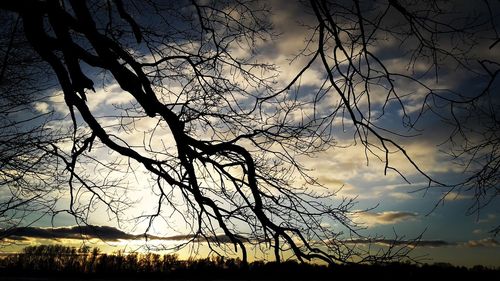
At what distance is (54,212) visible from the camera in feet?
18.3

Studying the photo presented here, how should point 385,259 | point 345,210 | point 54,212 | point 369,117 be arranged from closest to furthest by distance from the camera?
point 369,117 → point 385,259 → point 345,210 → point 54,212

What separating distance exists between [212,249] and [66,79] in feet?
9.78

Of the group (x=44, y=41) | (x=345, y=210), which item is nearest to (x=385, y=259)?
(x=345, y=210)

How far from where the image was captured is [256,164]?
5.29m

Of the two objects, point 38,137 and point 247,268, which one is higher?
point 38,137

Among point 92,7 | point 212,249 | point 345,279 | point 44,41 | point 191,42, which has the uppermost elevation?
point 92,7

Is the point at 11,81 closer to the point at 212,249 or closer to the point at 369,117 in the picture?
the point at 212,249

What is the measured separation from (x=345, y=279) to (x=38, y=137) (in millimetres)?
5153

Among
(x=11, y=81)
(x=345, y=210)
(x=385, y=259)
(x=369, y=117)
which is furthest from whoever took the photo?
(x=11, y=81)

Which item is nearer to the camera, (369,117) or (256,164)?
(369,117)

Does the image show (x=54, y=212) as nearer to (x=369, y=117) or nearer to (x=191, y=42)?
(x=191, y=42)

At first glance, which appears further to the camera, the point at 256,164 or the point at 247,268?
the point at 256,164

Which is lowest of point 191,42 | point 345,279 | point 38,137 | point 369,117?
point 345,279

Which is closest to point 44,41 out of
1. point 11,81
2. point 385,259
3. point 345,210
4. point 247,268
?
point 11,81
